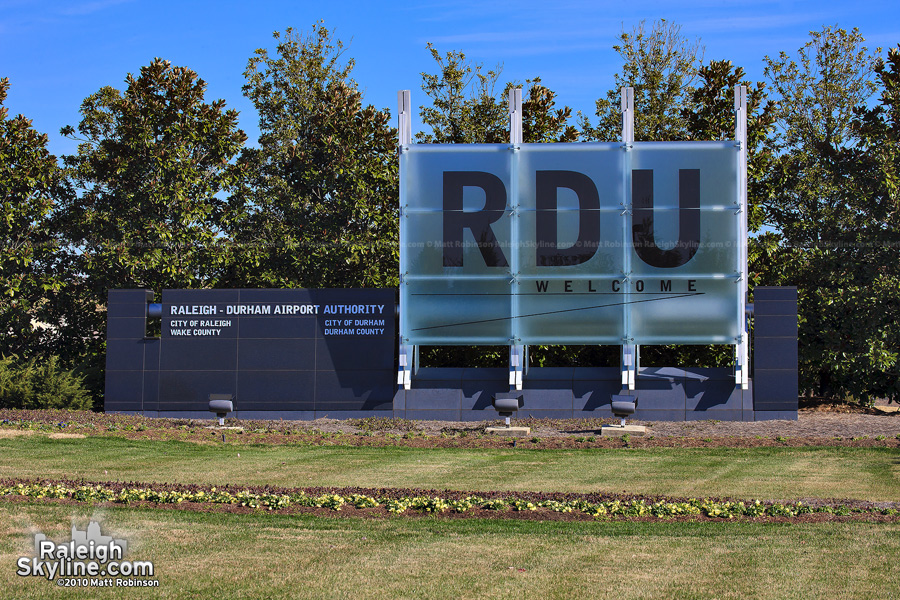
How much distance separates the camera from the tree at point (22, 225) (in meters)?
32.2

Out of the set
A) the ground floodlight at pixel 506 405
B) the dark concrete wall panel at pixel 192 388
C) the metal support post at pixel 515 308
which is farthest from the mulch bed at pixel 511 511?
the dark concrete wall panel at pixel 192 388

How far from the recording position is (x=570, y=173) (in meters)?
26.3

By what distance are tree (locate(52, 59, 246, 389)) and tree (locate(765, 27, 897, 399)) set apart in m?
20.0

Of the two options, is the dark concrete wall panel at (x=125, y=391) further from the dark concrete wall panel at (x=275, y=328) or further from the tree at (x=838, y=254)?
the tree at (x=838, y=254)

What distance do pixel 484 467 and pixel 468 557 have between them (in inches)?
311

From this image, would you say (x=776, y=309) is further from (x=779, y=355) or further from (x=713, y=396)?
(x=713, y=396)

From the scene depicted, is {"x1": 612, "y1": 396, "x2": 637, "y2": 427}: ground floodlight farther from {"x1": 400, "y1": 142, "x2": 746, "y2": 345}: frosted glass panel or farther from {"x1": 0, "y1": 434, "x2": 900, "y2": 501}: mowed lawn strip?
{"x1": 0, "y1": 434, "x2": 900, "y2": 501}: mowed lawn strip

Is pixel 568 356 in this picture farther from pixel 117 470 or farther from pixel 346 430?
pixel 117 470

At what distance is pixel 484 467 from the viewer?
57.9 feet

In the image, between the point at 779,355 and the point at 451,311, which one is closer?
the point at 779,355

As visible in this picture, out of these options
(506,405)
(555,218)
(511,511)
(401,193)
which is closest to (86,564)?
(511,511)

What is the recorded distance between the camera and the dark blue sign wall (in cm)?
2662

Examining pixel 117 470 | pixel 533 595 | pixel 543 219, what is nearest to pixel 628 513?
pixel 533 595

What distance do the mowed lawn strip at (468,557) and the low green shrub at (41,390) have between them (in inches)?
632
